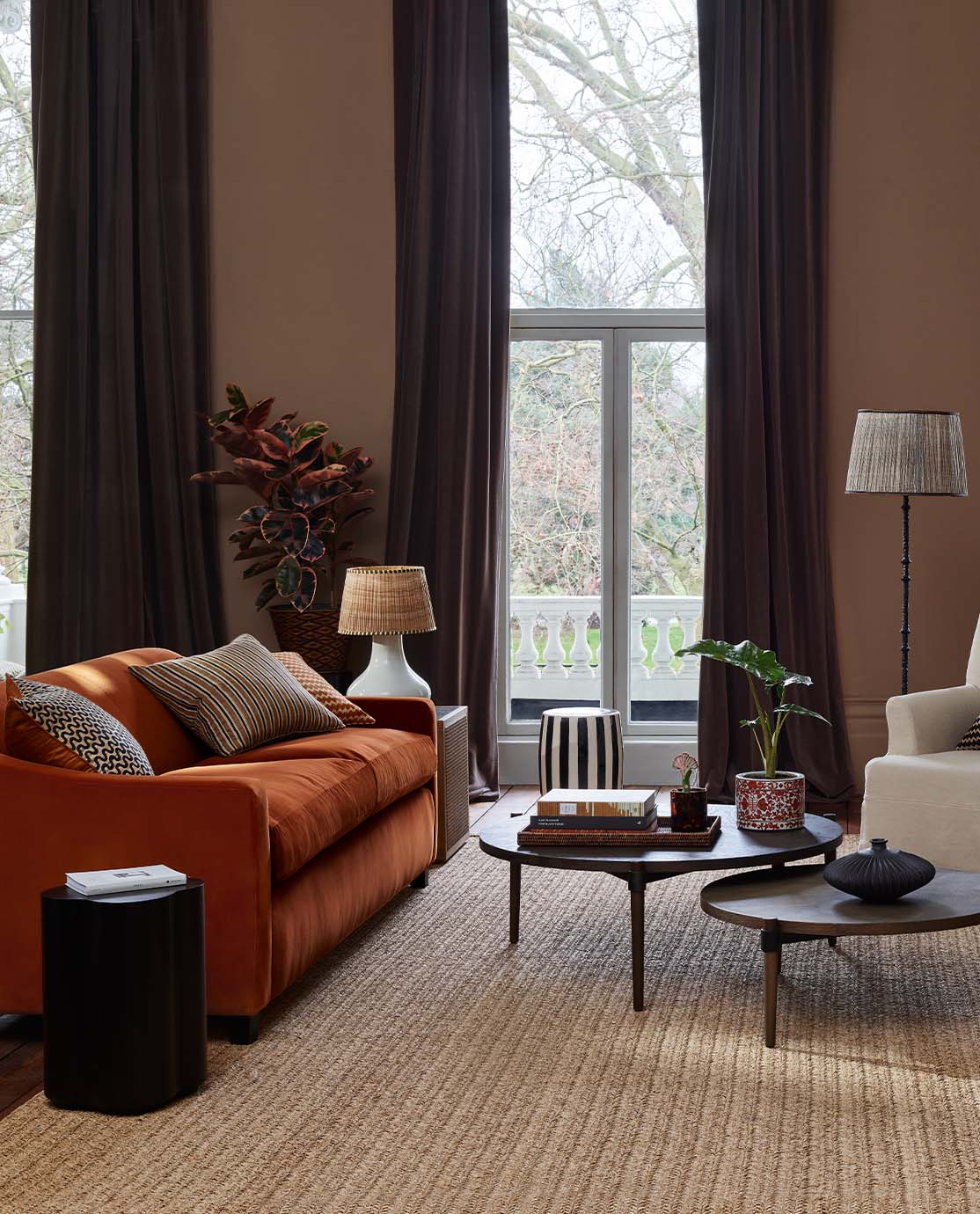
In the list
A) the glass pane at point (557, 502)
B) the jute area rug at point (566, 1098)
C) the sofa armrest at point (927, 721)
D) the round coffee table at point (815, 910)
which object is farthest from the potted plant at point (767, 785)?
the glass pane at point (557, 502)

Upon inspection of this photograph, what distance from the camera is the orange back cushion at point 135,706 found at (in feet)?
11.7

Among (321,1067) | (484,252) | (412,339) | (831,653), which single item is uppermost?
(484,252)

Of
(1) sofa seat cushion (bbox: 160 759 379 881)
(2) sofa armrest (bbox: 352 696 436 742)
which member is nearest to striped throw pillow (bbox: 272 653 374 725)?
(2) sofa armrest (bbox: 352 696 436 742)

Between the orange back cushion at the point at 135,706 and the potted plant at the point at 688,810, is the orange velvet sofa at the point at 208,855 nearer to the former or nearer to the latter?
the orange back cushion at the point at 135,706

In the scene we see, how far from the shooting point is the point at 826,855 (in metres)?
3.47

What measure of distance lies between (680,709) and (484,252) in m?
2.25

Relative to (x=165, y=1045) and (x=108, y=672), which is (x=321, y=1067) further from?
(x=108, y=672)

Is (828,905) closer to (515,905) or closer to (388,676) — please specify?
(515,905)

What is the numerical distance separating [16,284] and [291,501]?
1977mm

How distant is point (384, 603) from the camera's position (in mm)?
4680

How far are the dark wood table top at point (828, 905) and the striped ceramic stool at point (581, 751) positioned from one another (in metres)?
0.79

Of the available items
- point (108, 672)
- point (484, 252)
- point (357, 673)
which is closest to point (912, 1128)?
point (108, 672)

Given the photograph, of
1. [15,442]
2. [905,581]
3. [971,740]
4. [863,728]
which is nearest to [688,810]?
[971,740]

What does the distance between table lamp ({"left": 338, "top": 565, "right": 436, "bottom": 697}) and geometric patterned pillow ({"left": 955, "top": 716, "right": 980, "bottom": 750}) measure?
180 cm
